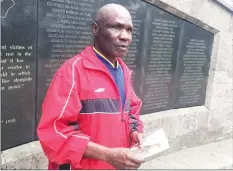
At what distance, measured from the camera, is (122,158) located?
5.68 feet

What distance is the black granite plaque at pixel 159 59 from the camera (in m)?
4.19

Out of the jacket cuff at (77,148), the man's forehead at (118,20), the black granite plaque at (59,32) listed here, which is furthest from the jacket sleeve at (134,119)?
the black granite plaque at (59,32)

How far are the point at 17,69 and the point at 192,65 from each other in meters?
3.30

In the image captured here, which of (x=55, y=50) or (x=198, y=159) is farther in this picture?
(x=198, y=159)

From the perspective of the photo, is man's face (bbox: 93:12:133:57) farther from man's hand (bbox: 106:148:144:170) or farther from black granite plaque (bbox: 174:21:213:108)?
black granite plaque (bbox: 174:21:213:108)

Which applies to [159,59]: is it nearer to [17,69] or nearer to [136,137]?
[17,69]

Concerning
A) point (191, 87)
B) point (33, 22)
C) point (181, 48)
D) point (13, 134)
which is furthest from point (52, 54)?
point (191, 87)

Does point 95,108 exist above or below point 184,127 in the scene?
above

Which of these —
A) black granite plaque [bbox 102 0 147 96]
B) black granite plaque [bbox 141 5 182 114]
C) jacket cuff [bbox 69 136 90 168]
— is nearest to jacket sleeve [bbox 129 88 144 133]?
jacket cuff [bbox 69 136 90 168]

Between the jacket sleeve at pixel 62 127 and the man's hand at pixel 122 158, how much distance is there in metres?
0.18

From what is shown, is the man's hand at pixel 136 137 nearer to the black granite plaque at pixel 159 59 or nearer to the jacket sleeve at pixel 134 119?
the jacket sleeve at pixel 134 119

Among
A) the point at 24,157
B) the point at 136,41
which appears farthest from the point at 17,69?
the point at 136,41

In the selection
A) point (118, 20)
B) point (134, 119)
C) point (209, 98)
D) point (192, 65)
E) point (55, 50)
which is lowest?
point (209, 98)

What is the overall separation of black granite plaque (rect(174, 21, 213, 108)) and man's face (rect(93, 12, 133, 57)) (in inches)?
115
